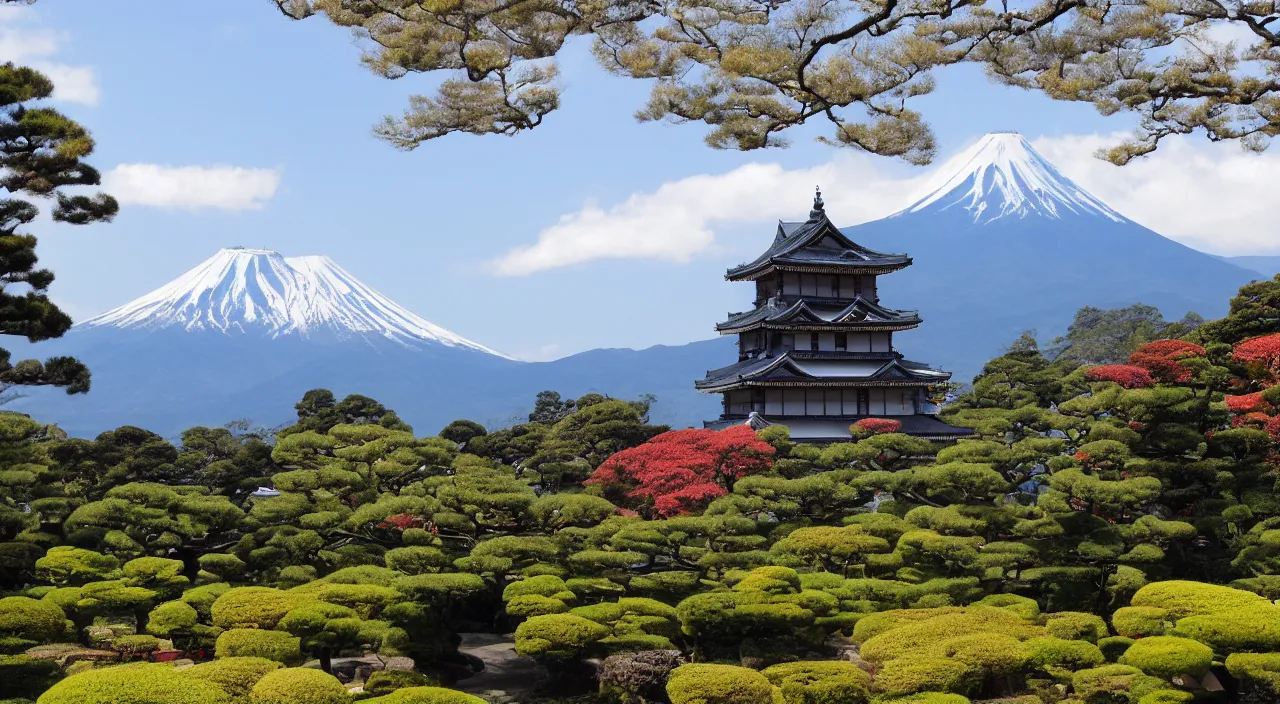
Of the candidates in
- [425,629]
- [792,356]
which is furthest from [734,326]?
[425,629]

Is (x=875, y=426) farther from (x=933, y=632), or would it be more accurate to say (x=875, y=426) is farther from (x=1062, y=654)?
(x=1062, y=654)

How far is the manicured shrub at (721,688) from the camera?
12.0 meters

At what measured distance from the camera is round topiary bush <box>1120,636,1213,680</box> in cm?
1270

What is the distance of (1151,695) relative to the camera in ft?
40.6

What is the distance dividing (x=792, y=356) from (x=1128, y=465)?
1518 centimetres

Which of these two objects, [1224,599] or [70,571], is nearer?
[1224,599]

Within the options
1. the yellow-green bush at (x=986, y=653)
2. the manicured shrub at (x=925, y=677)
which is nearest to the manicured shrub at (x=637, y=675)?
the manicured shrub at (x=925, y=677)

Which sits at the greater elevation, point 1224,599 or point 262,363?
point 262,363

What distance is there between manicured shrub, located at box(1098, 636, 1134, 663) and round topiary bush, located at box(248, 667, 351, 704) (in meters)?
10.3

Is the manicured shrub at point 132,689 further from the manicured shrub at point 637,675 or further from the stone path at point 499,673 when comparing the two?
the manicured shrub at point 637,675

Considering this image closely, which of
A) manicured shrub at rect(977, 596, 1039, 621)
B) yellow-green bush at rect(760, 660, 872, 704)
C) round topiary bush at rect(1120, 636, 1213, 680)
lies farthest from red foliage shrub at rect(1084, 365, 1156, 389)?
yellow-green bush at rect(760, 660, 872, 704)

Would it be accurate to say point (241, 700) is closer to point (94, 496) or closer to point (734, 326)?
point (94, 496)

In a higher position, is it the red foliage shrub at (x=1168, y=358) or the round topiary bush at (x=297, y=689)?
the red foliage shrub at (x=1168, y=358)

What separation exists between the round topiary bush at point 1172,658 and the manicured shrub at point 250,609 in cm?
1148
